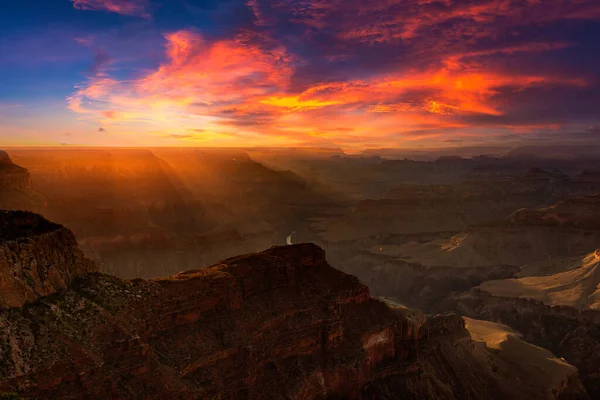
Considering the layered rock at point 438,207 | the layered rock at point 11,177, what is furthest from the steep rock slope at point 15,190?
the layered rock at point 438,207

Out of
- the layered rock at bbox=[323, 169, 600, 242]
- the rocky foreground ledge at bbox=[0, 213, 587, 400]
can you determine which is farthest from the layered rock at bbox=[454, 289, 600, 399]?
the layered rock at bbox=[323, 169, 600, 242]

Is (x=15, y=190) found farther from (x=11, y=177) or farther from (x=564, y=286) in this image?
(x=564, y=286)

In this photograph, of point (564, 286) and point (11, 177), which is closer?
point (11, 177)

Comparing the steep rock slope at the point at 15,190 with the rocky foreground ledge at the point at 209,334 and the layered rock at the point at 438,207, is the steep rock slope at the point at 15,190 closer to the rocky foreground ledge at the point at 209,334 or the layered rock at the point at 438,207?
the rocky foreground ledge at the point at 209,334

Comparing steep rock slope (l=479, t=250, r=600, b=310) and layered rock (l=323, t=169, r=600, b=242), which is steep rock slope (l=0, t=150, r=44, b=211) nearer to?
steep rock slope (l=479, t=250, r=600, b=310)

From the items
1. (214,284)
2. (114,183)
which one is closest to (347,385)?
(214,284)

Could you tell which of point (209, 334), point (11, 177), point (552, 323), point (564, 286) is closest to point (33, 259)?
point (209, 334)

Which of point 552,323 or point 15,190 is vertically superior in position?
point 15,190
